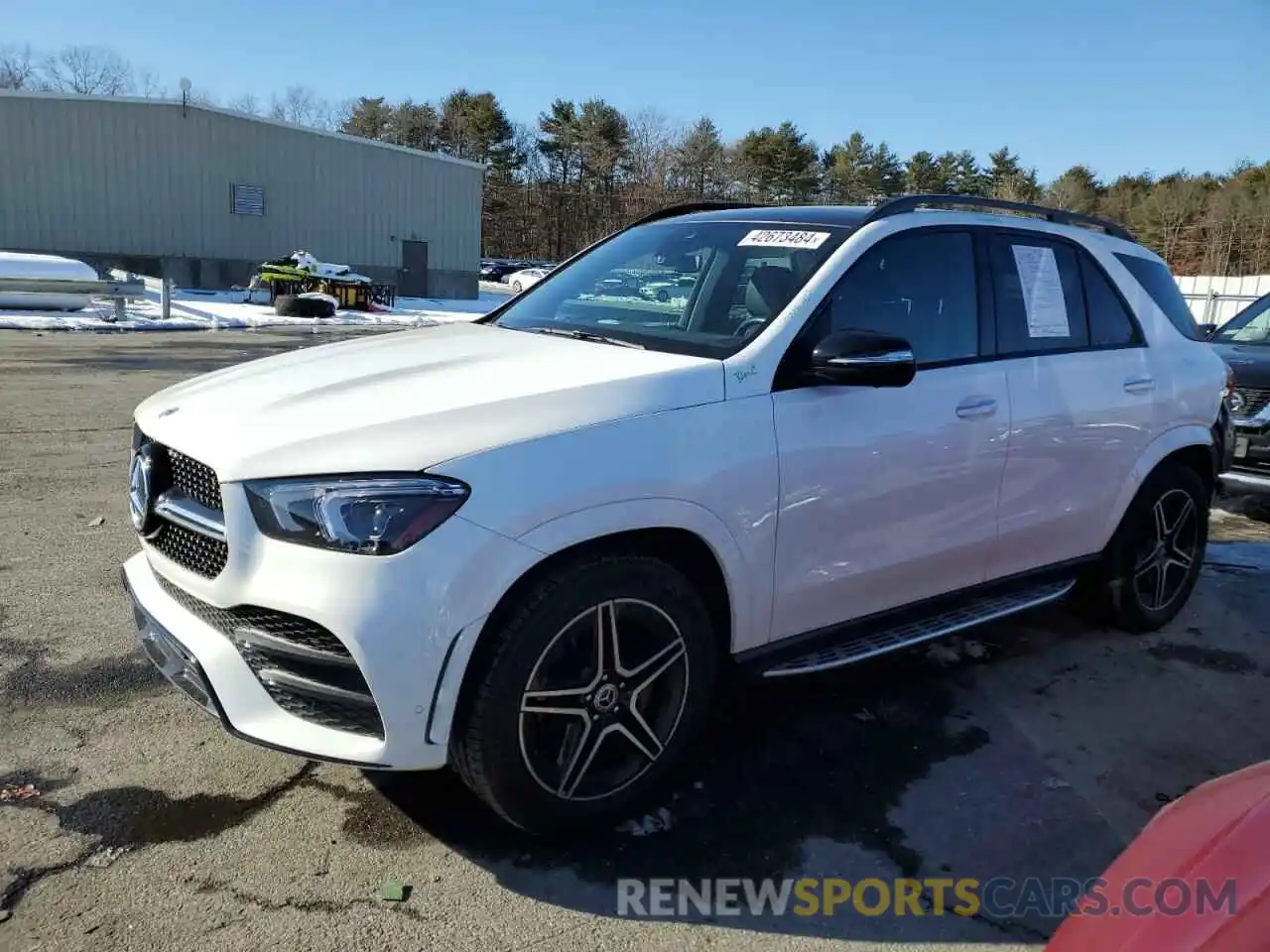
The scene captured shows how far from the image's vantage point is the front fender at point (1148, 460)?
174 inches

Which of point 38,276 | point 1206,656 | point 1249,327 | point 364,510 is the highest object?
point 1249,327

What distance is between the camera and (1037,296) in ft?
13.5

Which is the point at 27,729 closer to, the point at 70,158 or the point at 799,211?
the point at 799,211

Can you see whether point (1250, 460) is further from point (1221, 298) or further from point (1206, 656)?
point (1221, 298)

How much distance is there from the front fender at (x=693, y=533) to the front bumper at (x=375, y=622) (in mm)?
100

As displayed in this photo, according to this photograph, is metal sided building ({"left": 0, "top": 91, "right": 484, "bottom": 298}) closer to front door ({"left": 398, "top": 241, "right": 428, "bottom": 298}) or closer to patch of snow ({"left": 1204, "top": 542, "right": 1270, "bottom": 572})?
front door ({"left": 398, "top": 241, "right": 428, "bottom": 298})

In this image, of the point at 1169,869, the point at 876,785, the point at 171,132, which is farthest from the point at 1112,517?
the point at 171,132

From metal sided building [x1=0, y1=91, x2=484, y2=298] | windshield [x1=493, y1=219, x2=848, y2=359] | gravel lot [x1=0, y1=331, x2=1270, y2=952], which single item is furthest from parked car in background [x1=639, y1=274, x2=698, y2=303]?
metal sided building [x1=0, y1=91, x2=484, y2=298]

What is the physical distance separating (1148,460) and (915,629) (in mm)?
1666

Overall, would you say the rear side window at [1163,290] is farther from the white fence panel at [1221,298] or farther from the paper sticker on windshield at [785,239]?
the white fence panel at [1221,298]

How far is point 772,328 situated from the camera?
3.18m

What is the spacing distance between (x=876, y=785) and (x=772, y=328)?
5.10 feet

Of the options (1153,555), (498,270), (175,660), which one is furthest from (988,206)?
(498,270)

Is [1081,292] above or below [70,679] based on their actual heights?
above
